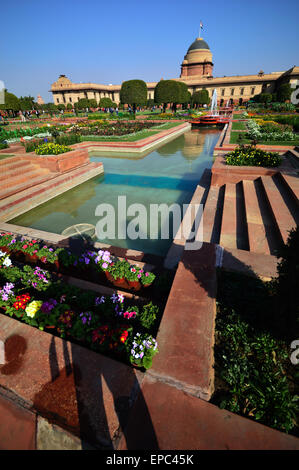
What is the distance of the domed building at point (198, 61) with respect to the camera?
69062 mm

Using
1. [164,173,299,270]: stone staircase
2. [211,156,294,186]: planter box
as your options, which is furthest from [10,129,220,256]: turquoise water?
[211,156,294,186]: planter box

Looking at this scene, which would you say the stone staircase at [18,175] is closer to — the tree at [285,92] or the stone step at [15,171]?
the stone step at [15,171]

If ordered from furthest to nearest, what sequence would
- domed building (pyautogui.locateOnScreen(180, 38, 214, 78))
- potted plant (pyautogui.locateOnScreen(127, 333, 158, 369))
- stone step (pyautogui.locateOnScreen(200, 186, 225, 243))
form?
domed building (pyautogui.locateOnScreen(180, 38, 214, 78))
stone step (pyautogui.locateOnScreen(200, 186, 225, 243))
potted plant (pyautogui.locateOnScreen(127, 333, 158, 369))

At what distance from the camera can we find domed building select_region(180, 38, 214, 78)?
69.1 metres

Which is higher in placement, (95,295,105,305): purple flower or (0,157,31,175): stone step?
(0,157,31,175): stone step

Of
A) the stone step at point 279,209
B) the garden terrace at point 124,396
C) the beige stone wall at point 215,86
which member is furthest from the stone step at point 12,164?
the beige stone wall at point 215,86

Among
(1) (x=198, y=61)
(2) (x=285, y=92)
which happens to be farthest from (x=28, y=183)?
(1) (x=198, y=61)

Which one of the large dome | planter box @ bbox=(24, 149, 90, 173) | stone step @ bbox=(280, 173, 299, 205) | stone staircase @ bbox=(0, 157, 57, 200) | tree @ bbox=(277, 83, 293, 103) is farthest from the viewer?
the large dome

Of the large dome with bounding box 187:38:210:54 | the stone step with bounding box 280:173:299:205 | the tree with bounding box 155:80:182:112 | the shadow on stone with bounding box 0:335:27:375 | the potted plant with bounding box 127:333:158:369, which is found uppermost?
the large dome with bounding box 187:38:210:54

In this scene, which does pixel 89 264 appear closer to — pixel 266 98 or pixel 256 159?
pixel 256 159

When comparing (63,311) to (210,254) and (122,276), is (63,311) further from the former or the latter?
(210,254)

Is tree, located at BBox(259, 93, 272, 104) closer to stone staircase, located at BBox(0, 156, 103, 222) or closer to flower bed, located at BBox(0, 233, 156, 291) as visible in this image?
stone staircase, located at BBox(0, 156, 103, 222)

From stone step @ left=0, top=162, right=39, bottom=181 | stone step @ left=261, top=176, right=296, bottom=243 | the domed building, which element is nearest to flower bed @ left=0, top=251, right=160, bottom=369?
stone step @ left=261, top=176, right=296, bottom=243

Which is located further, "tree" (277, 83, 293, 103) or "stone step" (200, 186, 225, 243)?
"tree" (277, 83, 293, 103)
